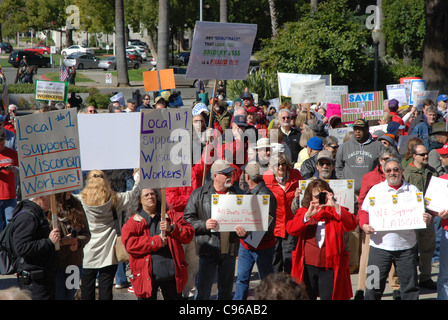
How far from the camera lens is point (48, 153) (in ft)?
16.6

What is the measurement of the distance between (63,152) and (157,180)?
2.76 feet

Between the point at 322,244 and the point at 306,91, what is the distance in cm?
653

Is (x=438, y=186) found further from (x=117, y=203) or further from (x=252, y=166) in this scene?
(x=117, y=203)

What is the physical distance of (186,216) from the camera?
579cm

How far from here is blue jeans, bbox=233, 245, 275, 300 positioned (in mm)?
5961

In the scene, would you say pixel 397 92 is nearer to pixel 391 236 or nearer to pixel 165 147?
pixel 391 236

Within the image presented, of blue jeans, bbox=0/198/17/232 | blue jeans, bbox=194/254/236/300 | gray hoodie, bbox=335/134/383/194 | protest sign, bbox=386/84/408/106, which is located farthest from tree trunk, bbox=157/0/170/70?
blue jeans, bbox=194/254/236/300

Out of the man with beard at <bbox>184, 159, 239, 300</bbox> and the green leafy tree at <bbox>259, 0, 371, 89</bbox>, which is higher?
the green leafy tree at <bbox>259, 0, 371, 89</bbox>

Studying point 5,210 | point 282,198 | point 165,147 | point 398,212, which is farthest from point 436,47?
point 165,147

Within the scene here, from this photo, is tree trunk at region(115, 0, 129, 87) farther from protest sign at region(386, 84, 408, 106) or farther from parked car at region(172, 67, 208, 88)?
protest sign at region(386, 84, 408, 106)

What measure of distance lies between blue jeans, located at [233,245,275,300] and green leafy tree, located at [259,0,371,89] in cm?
1770

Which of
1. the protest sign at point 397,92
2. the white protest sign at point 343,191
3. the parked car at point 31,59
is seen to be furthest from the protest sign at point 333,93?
the parked car at point 31,59

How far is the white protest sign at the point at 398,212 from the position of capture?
567 centimetres

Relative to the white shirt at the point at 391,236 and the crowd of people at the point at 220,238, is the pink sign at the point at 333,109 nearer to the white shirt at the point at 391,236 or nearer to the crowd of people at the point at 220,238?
the crowd of people at the point at 220,238
